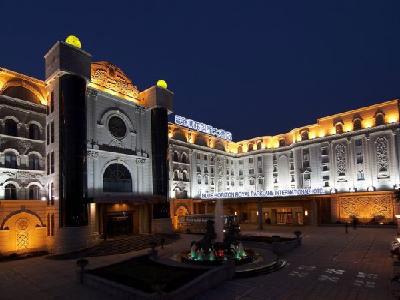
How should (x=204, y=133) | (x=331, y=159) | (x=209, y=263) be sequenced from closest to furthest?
(x=209, y=263)
(x=331, y=159)
(x=204, y=133)

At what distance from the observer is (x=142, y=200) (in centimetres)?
4253

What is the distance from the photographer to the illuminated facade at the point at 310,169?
54.4 metres

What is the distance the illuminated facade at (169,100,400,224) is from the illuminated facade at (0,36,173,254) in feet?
49.8

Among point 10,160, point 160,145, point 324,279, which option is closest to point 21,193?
point 10,160

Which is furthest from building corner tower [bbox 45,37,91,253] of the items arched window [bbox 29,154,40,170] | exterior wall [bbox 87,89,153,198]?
exterior wall [bbox 87,89,153,198]

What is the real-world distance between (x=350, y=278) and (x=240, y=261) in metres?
8.06

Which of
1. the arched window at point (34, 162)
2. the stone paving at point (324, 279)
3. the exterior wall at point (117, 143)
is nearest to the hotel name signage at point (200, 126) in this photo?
the exterior wall at point (117, 143)

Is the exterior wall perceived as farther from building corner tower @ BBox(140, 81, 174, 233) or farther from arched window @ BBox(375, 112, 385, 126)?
arched window @ BBox(375, 112, 385, 126)

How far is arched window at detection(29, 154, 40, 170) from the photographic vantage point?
37.4 metres

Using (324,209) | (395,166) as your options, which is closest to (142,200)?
(324,209)

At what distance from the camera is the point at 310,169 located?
6366 centimetres

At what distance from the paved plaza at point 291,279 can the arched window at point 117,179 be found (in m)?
13.1

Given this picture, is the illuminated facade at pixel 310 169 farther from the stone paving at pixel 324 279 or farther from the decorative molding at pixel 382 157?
the stone paving at pixel 324 279

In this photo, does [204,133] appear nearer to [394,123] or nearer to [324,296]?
[394,123]
